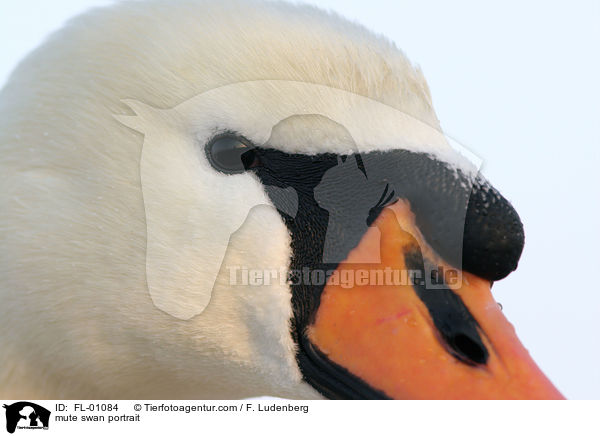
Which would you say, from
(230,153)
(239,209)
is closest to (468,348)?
(239,209)

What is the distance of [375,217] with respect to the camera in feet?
7.14

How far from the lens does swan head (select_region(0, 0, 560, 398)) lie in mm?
2102

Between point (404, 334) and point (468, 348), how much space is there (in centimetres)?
19

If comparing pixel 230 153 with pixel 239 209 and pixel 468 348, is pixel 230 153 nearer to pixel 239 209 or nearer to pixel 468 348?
pixel 239 209

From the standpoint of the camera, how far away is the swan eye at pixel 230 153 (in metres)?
2.16

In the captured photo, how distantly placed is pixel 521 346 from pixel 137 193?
4.05ft
